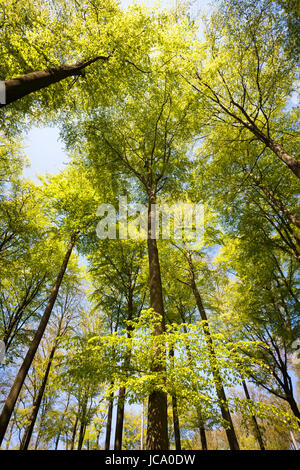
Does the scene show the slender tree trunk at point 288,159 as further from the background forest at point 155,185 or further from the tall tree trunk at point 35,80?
the tall tree trunk at point 35,80

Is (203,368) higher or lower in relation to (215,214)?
lower

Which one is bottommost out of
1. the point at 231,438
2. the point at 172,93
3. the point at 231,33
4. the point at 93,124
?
the point at 231,438

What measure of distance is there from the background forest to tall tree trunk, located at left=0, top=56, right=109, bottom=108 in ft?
0.13

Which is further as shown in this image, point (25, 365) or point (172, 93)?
point (172, 93)

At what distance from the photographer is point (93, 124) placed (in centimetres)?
860

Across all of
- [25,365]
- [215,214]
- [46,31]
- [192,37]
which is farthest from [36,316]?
[192,37]

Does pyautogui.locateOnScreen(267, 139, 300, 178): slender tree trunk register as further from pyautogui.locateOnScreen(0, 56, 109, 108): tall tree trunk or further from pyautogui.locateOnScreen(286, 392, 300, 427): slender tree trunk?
pyautogui.locateOnScreen(286, 392, 300, 427): slender tree trunk

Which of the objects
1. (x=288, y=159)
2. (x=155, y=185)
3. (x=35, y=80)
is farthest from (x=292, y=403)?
(x=35, y=80)

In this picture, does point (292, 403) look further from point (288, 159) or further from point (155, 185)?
point (155, 185)

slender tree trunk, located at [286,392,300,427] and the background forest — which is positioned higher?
the background forest

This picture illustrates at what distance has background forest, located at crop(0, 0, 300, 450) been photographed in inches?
169

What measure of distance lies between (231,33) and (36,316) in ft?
50.4

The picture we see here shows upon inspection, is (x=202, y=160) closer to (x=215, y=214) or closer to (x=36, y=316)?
(x=215, y=214)

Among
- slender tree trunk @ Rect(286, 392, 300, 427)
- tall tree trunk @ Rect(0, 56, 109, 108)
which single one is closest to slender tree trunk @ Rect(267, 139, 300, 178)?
tall tree trunk @ Rect(0, 56, 109, 108)
